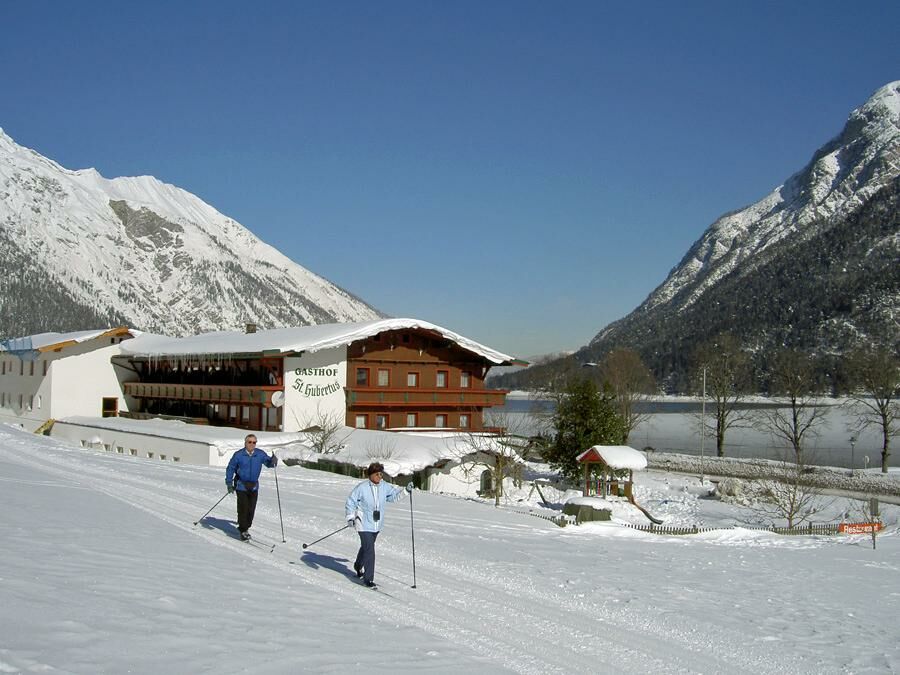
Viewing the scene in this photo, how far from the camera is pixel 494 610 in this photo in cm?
1037

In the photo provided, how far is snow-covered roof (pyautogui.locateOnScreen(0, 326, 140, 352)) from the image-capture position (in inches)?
2010

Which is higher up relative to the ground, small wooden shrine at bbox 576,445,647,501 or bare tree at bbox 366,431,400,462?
bare tree at bbox 366,431,400,462

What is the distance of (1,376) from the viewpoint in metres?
58.9

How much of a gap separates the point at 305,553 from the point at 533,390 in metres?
75.8

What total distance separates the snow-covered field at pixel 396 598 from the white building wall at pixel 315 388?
21447mm

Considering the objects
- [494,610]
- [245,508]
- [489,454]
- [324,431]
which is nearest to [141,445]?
[324,431]

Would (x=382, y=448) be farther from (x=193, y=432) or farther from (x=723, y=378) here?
(x=723, y=378)

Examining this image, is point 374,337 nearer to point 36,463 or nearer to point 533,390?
point 36,463

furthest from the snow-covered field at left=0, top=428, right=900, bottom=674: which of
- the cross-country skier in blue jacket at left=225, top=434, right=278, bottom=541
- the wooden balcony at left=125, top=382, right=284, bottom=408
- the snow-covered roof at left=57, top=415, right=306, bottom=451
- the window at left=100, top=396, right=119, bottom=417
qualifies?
the window at left=100, top=396, right=119, bottom=417

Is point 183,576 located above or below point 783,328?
below

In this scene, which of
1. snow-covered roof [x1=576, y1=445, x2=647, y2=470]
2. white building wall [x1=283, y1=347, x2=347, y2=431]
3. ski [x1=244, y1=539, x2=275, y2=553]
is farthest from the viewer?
white building wall [x1=283, y1=347, x2=347, y2=431]

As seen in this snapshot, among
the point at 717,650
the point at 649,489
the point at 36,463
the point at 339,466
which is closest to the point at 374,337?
the point at 339,466

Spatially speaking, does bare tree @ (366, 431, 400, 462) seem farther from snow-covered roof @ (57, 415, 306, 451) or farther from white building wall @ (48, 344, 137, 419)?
white building wall @ (48, 344, 137, 419)

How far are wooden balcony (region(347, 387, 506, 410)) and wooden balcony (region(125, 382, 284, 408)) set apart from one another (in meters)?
4.49
